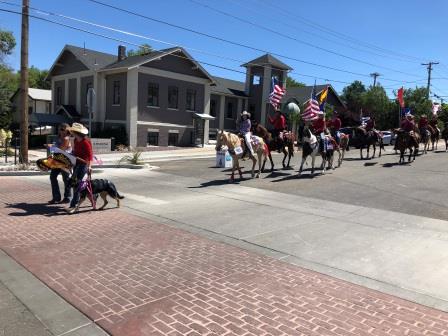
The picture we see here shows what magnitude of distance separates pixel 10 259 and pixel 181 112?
98.0 ft

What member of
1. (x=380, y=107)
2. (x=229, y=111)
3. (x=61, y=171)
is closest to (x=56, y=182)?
(x=61, y=171)

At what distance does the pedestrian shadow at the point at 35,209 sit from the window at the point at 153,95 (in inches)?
918

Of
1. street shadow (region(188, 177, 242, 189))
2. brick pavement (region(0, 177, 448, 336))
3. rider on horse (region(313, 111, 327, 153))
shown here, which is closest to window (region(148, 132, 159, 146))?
rider on horse (region(313, 111, 327, 153))

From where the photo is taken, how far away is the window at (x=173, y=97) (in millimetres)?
35219

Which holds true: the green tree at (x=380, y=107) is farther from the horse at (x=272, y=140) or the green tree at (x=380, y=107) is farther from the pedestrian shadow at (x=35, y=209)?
the pedestrian shadow at (x=35, y=209)

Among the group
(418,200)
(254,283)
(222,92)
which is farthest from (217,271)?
(222,92)

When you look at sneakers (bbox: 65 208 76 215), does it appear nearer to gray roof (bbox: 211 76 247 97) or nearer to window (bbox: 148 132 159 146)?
window (bbox: 148 132 159 146)

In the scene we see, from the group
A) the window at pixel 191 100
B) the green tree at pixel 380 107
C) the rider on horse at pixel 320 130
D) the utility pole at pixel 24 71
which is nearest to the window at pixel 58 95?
the window at pixel 191 100

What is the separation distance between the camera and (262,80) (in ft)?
152

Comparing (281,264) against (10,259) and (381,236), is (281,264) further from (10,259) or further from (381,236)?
(10,259)

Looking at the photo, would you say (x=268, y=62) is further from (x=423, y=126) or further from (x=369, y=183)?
(x=369, y=183)

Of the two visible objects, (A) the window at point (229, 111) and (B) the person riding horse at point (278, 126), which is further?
(A) the window at point (229, 111)

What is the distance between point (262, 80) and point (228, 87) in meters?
3.61

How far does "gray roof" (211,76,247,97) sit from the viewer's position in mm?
43869
